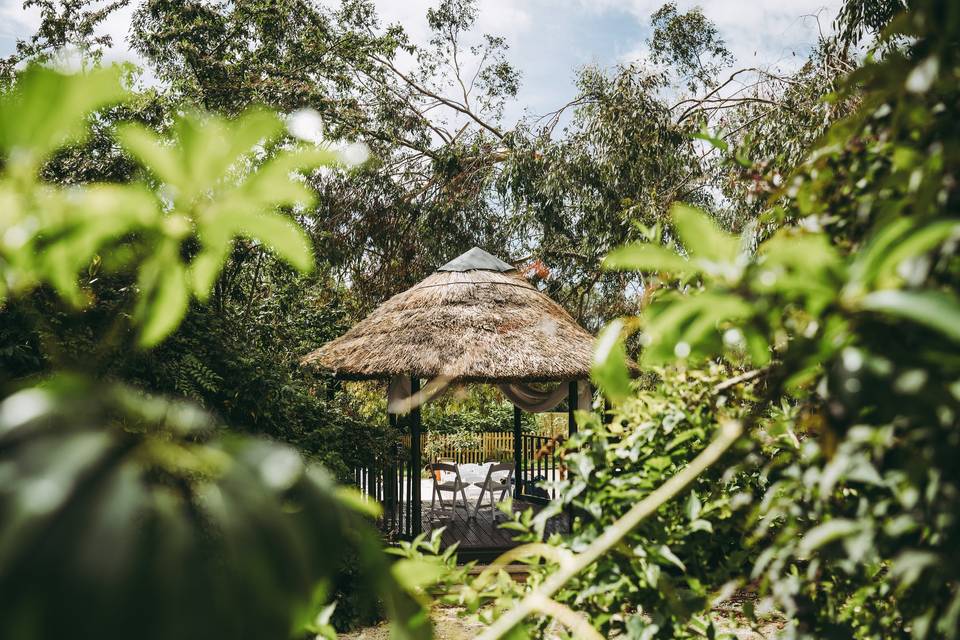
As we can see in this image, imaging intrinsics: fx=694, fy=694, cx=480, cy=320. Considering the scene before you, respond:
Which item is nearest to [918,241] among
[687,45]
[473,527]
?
[473,527]

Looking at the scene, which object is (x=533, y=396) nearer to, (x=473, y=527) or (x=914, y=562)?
(x=473, y=527)

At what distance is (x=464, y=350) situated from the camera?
882 cm

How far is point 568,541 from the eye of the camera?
4.20 ft

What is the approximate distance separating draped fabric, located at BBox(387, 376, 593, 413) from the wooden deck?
5.30ft

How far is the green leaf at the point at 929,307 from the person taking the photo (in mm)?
356

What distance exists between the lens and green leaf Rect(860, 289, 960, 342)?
36 centimetres

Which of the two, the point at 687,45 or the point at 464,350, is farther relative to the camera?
the point at 687,45

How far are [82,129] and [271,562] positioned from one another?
286 millimetres

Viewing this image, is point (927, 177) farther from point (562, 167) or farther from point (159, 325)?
point (562, 167)

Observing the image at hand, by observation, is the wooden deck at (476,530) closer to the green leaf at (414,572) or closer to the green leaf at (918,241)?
the green leaf at (414,572)

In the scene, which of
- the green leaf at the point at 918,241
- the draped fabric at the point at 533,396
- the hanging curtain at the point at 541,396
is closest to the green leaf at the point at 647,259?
the green leaf at the point at 918,241

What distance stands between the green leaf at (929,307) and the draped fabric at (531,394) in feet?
28.5

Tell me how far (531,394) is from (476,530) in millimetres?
2273

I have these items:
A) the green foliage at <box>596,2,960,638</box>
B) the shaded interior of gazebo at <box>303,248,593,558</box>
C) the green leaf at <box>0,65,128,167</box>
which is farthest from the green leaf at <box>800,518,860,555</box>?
the shaded interior of gazebo at <box>303,248,593,558</box>
